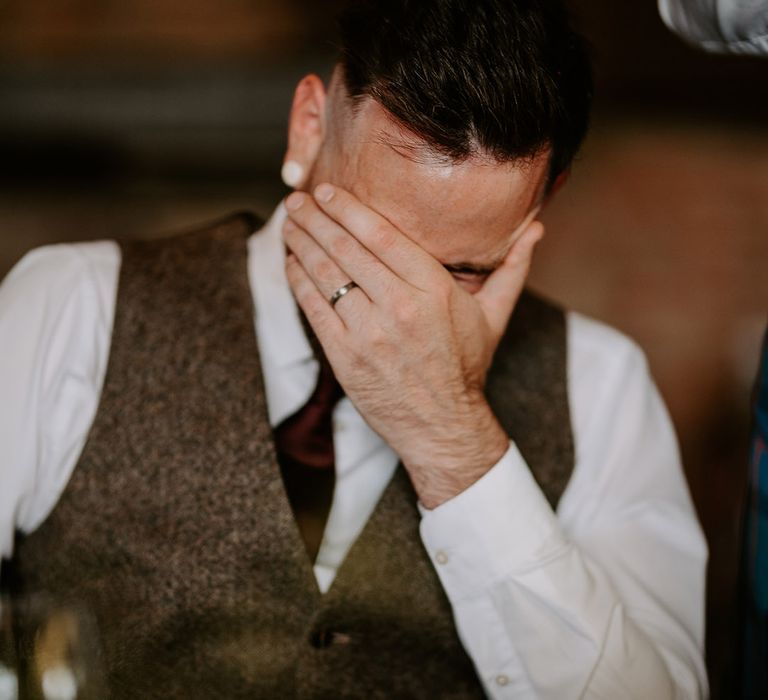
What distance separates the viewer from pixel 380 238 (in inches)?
37.0

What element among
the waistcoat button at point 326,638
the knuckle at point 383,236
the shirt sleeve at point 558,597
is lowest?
the waistcoat button at point 326,638

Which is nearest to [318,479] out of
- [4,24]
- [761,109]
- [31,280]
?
[31,280]

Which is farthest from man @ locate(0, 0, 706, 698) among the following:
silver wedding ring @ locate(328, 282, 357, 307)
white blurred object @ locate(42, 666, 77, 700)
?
white blurred object @ locate(42, 666, 77, 700)

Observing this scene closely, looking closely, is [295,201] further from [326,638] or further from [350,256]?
[326,638]

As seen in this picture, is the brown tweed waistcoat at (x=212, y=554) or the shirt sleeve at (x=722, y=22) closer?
the shirt sleeve at (x=722, y=22)

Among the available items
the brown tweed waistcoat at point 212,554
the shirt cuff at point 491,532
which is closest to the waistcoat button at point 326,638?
the brown tweed waistcoat at point 212,554

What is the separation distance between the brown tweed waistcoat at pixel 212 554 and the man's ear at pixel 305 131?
23cm

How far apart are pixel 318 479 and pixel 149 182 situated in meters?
1.85

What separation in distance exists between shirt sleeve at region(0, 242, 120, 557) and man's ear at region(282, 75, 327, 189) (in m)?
0.30

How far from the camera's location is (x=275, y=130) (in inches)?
103

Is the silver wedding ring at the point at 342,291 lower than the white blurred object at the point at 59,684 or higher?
higher

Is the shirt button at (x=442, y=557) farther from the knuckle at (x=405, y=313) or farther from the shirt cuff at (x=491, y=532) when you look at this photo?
the knuckle at (x=405, y=313)

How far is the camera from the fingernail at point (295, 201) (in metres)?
1.00

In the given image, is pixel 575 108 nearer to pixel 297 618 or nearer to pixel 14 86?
pixel 297 618
